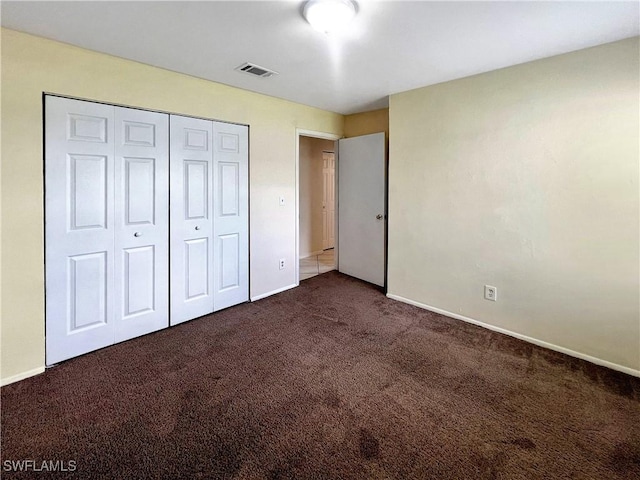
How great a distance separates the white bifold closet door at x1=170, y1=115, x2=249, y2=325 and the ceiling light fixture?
1.62 metres

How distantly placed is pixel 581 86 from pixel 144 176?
134 inches

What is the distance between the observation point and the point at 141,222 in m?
2.75

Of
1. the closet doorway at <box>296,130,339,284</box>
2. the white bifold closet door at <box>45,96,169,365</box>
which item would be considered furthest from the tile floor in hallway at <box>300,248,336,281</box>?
→ the white bifold closet door at <box>45,96,169,365</box>

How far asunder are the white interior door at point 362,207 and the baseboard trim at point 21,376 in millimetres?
3343


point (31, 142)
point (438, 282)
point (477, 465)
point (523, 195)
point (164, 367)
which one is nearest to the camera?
point (477, 465)

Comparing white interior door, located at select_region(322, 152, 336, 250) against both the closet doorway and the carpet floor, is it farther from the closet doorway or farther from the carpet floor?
the carpet floor

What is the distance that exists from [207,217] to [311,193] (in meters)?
3.08

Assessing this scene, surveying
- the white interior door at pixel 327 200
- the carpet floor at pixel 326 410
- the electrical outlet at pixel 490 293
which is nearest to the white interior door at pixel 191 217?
the carpet floor at pixel 326 410

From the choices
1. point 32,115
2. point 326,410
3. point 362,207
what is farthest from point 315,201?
point 326,410

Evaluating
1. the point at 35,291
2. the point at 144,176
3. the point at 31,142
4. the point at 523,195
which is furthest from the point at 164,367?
the point at 523,195

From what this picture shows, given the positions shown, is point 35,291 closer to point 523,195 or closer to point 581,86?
point 523,195

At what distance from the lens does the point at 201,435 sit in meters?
1.70

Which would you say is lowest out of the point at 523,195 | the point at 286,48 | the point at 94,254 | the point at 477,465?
the point at 477,465

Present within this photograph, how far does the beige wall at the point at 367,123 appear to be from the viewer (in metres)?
4.21
